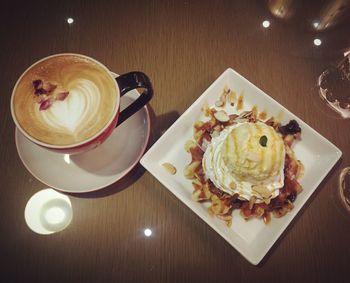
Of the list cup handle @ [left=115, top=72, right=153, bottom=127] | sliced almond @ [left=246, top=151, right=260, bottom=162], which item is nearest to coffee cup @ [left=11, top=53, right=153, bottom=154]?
cup handle @ [left=115, top=72, right=153, bottom=127]

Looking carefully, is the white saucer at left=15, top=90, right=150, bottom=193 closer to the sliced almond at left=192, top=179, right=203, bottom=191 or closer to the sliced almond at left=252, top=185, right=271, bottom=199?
the sliced almond at left=192, top=179, right=203, bottom=191

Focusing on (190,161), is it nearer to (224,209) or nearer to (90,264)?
(224,209)

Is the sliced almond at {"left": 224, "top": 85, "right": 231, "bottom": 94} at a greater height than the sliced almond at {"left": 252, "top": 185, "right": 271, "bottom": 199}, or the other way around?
the sliced almond at {"left": 224, "top": 85, "right": 231, "bottom": 94}

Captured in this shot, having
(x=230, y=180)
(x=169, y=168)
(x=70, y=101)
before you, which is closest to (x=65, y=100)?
(x=70, y=101)

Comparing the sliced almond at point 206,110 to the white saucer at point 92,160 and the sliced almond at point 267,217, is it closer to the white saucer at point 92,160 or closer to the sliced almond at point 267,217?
the white saucer at point 92,160

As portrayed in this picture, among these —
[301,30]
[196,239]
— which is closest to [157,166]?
[196,239]

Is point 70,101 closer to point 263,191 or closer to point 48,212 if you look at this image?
point 48,212

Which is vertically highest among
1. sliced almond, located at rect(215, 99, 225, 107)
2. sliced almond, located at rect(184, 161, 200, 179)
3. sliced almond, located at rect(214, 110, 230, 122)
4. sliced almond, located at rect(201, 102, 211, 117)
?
sliced almond, located at rect(215, 99, 225, 107)
